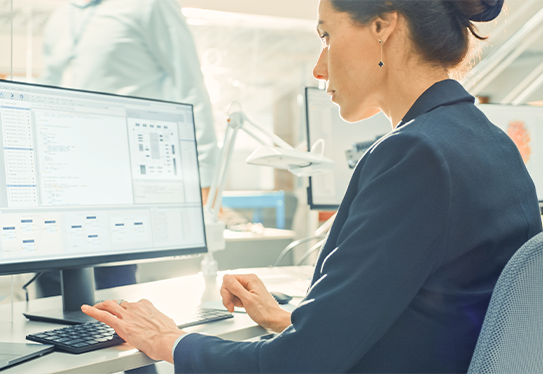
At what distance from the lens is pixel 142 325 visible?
0.70 meters

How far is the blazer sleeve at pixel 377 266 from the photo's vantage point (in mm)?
531

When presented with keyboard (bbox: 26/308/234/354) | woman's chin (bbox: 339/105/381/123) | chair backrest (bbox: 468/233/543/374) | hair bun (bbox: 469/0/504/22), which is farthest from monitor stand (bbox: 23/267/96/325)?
hair bun (bbox: 469/0/504/22)

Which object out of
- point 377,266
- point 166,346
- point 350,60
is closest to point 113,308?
point 166,346

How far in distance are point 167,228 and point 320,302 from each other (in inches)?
20.9

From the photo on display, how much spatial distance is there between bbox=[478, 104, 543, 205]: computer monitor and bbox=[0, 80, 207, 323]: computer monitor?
1.29 meters

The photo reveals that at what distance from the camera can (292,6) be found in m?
4.82

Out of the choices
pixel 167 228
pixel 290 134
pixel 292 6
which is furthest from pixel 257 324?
pixel 290 134

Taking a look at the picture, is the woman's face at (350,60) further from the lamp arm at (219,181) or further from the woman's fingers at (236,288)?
the lamp arm at (219,181)

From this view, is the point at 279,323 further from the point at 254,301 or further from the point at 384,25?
the point at 384,25

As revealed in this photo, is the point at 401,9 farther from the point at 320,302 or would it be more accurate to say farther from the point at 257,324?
the point at 257,324

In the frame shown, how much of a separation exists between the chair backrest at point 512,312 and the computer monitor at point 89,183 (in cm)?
65

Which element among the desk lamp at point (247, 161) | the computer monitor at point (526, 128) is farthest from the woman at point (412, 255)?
the computer monitor at point (526, 128)

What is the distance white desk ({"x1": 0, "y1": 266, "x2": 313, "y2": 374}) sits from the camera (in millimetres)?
603

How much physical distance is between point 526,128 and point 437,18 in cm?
135
